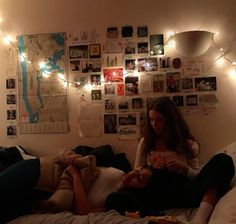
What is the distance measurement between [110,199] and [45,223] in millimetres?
386

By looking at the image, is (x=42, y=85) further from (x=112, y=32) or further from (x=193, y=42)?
(x=193, y=42)

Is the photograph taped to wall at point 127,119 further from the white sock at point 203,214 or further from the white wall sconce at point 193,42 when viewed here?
the white sock at point 203,214

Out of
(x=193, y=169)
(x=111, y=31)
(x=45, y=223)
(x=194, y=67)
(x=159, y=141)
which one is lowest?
(x=45, y=223)

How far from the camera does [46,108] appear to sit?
8.23 feet

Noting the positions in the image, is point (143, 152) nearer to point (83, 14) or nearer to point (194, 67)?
point (194, 67)

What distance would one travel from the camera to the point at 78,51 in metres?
2.45

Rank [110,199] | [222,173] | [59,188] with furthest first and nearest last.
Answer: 1. [59,188]
2. [110,199]
3. [222,173]

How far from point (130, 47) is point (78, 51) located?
1.35 ft

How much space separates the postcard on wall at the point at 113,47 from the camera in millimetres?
2385

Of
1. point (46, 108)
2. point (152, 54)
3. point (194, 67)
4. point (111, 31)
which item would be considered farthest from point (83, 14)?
point (194, 67)

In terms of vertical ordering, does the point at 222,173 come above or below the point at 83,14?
below

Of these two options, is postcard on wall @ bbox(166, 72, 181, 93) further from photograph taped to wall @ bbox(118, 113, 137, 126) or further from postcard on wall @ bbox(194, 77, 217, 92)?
photograph taped to wall @ bbox(118, 113, 137, 126)

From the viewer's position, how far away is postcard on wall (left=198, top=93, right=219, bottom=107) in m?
2.26

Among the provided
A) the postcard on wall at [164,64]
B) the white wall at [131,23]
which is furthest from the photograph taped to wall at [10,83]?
the postcard on wall at [164,64]
